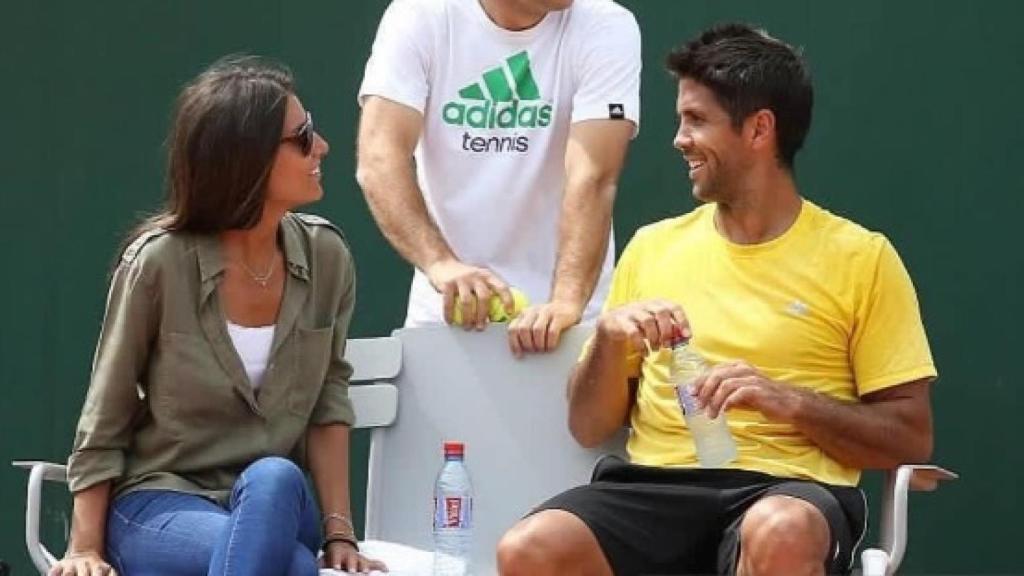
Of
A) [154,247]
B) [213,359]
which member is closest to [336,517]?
[213,359]

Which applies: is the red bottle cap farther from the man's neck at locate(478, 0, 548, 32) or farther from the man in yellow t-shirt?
the man's neck at locate(478, 0, 548, 32)

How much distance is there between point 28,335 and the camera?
6109 millimetres

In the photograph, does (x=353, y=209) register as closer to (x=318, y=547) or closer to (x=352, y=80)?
(x=352, y=80)

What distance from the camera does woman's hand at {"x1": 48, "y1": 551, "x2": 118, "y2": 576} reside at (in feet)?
14.5

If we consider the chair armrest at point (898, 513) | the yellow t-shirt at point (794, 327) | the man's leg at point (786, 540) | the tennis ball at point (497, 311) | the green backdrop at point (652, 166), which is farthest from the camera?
the green backdrop at point (652, 166)

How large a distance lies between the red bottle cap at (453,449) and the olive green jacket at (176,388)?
0.36 m

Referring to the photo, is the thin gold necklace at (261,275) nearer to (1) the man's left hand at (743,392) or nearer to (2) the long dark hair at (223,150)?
(2) the long dark hair at (223,150)

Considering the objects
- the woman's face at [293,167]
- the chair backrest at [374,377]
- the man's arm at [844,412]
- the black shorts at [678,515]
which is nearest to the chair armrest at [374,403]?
the chair backrest at [374,377]

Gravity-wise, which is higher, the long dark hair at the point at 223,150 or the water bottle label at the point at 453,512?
the long dark hair at the point at 223,150

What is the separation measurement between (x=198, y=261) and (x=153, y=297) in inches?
4.7

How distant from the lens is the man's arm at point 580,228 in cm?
492

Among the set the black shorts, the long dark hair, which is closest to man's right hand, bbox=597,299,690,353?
the black shorts

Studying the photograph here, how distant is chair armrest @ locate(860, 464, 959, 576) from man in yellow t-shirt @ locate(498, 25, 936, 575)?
0.06 meters

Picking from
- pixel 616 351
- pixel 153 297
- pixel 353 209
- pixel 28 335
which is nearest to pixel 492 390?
pixel 616 351
